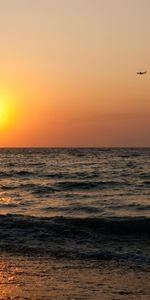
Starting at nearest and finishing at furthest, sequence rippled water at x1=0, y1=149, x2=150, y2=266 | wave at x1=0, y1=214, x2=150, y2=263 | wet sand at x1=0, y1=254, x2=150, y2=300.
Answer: wet sand at x1=0, y1=254, x2=150, y2=300 → wave at x1=0, y1=214, x2=150, y2=263 → rippled water at x1=0, y1=149, x2=150, y2=266

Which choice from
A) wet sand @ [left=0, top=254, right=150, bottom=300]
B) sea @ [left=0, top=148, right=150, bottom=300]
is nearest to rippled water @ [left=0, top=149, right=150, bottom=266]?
sea @ [left=0, top=148, right=150, bottom=300]

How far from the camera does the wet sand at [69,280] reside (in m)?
7.79

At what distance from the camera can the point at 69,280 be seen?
870 centimetres

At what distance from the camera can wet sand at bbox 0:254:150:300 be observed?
307 inches

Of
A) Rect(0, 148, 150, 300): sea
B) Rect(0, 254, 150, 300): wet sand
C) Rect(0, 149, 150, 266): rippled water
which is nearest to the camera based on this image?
Rect(0, 254, 150, 300): wet sand

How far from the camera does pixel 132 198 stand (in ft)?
71.9

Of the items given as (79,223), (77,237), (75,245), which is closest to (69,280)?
(75,245)

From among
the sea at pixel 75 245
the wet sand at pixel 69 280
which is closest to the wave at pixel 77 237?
the sea at pixel 75 245

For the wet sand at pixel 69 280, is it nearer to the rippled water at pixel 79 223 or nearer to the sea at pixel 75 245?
the sea at pixel 75 245

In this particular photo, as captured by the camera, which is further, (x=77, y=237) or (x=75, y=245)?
(x=77, y=237)

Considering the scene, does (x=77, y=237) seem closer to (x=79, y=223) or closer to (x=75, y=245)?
(x=75, y=245)

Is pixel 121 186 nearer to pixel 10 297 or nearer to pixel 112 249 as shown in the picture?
pixel 112 249

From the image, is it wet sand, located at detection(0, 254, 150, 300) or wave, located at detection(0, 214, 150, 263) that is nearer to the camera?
wet sand, located at detection(0, 254, 150, 300)

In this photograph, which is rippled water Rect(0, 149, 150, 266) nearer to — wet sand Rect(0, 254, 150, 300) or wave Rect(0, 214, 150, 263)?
wave Rect(0, 214, 150, 263)
